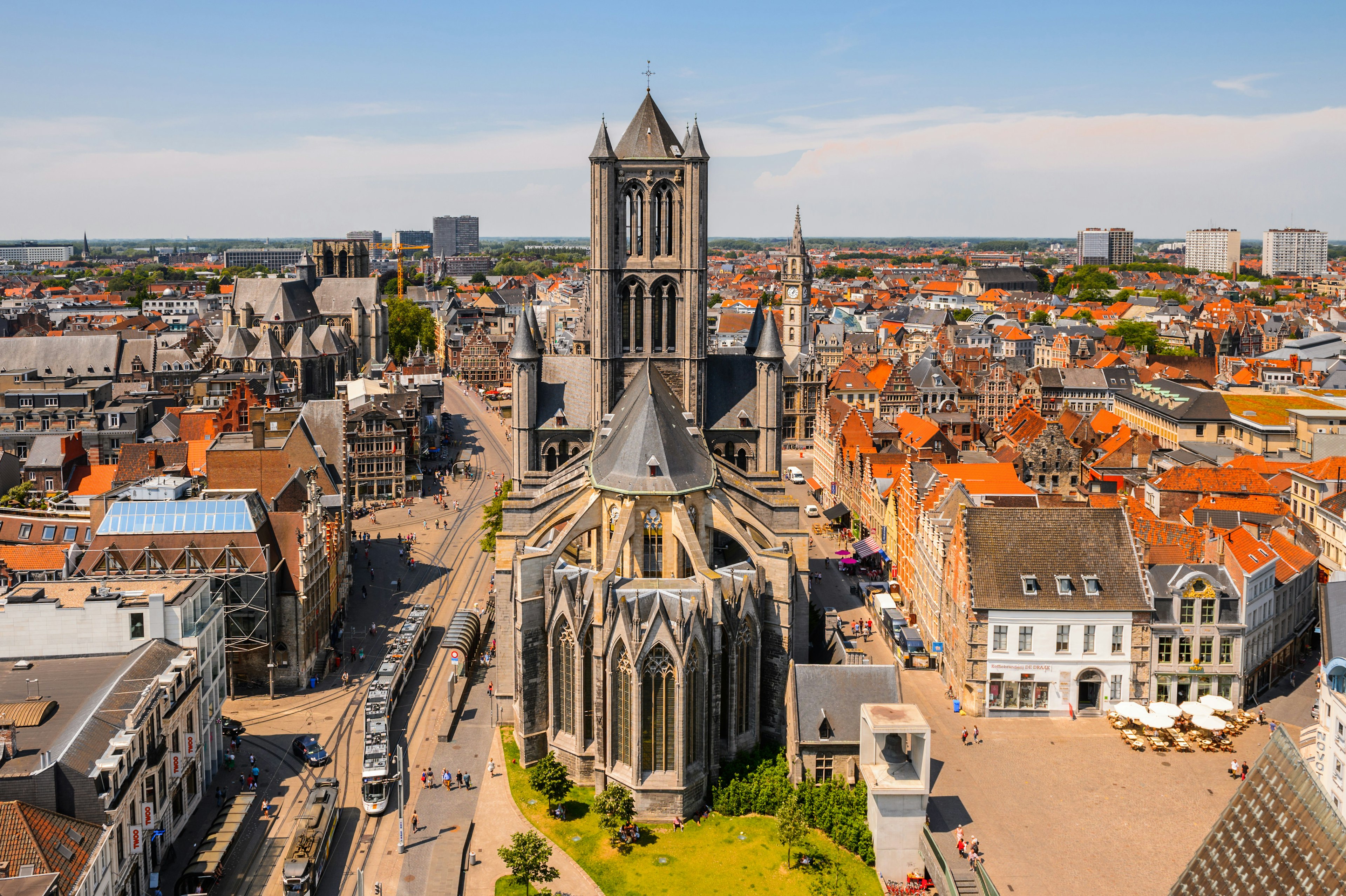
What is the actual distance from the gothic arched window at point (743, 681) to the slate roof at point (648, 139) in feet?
120

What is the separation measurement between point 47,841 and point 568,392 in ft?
160

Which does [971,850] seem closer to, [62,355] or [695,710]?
[695,710]

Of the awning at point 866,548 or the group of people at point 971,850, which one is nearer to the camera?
the group of people at point 971,850

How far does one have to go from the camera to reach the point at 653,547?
58.1 metres

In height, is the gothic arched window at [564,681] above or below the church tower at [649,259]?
below

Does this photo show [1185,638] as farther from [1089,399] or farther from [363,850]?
[1089,399]

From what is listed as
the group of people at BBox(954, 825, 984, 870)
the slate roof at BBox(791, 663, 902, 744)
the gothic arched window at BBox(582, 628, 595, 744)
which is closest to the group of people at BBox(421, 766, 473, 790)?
the gothic arched window at BBox(582, 628, 595, 744)

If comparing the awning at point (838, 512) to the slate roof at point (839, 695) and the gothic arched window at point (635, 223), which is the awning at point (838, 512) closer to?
the gothic arched window at point (635, 223)

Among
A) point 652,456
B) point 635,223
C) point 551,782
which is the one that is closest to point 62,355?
point 635,223

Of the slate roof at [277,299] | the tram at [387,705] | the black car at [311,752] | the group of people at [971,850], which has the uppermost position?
the slate roof at [277,299]

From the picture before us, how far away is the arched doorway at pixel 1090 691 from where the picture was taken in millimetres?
61625

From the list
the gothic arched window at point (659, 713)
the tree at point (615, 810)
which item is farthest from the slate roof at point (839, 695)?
the tree at point (615, 810)

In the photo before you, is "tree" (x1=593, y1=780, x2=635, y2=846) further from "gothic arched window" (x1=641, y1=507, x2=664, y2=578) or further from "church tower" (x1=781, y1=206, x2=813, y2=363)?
"church tower" (x1=781, y1=206, x2=813, y2=363)

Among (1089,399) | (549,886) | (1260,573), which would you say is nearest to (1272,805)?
(549,886)
